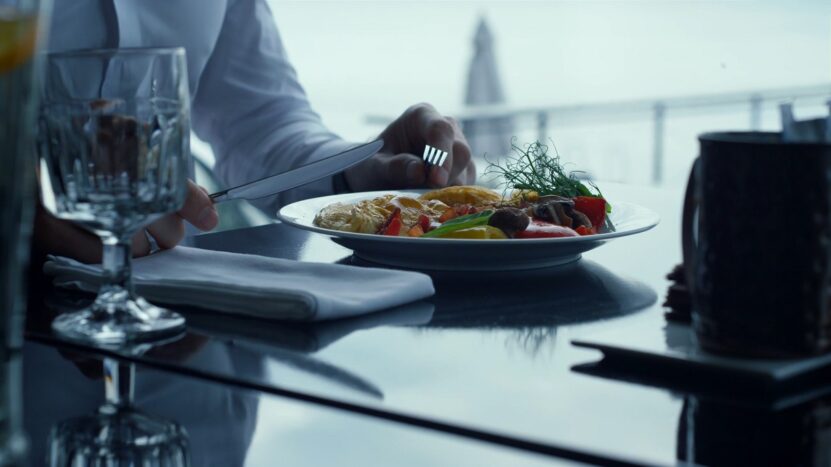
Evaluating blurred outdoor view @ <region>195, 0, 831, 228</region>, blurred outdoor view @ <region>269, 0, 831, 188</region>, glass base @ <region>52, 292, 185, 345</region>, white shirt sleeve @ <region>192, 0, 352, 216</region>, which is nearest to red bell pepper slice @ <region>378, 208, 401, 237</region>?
glass base @ <region>52, 292, 185, 345</region>

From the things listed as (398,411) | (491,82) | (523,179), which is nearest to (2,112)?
(398,411)

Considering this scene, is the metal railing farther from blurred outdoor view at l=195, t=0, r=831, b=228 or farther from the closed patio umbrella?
the closed patio umbrella

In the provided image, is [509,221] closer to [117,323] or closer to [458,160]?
[117,323]

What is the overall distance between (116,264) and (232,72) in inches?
54.9

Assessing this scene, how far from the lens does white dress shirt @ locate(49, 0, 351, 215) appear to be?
1.65 metres

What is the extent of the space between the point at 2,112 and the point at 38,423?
1.06 ft

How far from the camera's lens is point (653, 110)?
17.7 feet

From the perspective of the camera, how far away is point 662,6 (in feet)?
27.7

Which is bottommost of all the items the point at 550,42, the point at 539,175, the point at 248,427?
the point at 248,427

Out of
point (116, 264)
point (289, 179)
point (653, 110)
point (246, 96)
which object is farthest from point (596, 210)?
point (653, 110)

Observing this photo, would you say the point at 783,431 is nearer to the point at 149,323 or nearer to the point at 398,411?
the point at 398,411

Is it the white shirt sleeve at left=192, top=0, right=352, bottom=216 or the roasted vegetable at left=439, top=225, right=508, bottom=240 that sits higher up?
the white shirt sleeve at left=192, top=0, right=352, bottom=216

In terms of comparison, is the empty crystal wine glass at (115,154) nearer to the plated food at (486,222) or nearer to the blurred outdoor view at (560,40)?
the plated food at (486,222)

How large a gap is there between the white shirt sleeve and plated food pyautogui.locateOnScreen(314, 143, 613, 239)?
0.77m
